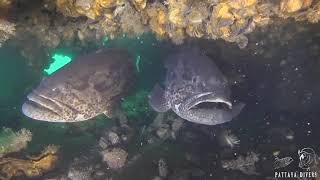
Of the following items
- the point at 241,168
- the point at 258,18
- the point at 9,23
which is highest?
the point at 258,18

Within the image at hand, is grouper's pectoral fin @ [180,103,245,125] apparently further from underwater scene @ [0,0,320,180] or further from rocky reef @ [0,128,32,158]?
rocky reef @ [0,128,32,158]

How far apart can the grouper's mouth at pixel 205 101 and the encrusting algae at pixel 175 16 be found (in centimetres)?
100

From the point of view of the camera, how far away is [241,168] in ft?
20.0

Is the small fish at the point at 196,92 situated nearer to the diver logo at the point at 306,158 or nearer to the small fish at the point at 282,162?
the small fish at the point at 282,162

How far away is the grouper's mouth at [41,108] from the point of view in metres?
5.82

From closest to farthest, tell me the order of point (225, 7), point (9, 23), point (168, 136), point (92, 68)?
1. point (9, 23)
2. point (225, 7)
3. point (92, 68)
4. point (168, 136)

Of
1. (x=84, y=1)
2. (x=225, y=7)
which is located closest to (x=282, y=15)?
(x=225, y=7)

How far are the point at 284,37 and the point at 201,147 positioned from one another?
2.54 metres

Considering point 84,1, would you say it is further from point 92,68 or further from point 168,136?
point 168,136

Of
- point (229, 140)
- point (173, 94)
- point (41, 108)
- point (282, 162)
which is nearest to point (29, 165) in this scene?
point (41, 108)

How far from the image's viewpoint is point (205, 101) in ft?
19.1

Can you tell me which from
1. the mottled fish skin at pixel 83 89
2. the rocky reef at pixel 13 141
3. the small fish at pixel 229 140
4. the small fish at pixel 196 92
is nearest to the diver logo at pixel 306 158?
the small fish at pixel 229 140

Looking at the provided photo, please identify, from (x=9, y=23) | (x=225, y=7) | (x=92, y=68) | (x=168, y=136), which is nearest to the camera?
(x=9, y=23)

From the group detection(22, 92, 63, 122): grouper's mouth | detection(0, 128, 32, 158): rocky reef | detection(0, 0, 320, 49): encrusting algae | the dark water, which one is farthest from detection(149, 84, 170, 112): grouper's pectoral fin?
detection(0, 128, 32, 158): rocky reef
